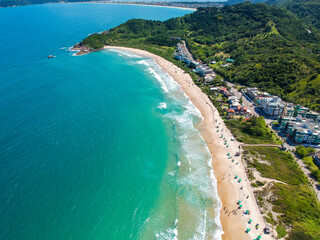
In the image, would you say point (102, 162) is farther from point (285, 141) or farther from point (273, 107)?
point (273, 107)

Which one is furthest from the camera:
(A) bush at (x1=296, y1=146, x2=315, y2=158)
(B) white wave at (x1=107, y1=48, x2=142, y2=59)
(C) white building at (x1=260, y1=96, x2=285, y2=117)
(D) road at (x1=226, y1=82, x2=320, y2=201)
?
(B) white wave at (x1=107, y1=48, x2=142, y2=59)

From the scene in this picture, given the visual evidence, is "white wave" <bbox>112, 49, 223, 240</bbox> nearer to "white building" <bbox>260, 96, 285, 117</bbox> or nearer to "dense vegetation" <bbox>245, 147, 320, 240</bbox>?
"dense vegetation" <bbox>245, 147, 320, 240</bbox>

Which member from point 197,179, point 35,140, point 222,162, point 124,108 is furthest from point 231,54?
point 35,140

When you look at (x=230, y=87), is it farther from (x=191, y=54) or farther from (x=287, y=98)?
(x=191, y=54)

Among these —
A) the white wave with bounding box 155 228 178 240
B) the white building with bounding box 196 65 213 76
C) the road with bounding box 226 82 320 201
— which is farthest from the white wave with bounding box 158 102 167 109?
the white wave with bounding box 155 228 178 240

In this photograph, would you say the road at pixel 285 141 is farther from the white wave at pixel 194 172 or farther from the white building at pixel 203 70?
the white wave at pixel 194 172

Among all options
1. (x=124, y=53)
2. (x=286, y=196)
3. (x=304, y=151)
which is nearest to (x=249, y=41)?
(x=124, y=53)
